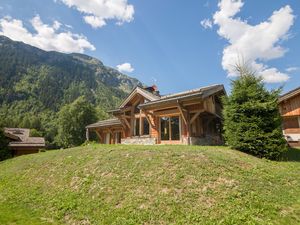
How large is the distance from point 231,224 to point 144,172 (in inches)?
151

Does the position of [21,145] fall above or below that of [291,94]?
below

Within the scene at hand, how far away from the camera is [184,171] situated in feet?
25.2

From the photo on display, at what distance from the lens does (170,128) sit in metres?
16.8

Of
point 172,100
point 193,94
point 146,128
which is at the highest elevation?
point 193,94

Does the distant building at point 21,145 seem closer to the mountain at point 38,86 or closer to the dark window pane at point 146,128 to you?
the dark window pane at point 146,128

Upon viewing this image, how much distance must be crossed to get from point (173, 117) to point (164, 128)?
130 cm

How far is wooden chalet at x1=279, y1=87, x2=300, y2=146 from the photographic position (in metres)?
18.2

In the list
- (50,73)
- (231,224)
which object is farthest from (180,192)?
(50,73)

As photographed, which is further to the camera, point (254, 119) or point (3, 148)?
point (3, 148)

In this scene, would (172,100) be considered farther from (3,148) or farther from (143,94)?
(3,148)

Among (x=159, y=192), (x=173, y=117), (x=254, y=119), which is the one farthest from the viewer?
(x=173, y=117)

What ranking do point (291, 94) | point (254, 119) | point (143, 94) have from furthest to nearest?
point (143, 94), point (291, 94), point (254, 119)

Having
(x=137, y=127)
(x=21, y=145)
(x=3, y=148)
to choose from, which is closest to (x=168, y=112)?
(x=137, y=127)

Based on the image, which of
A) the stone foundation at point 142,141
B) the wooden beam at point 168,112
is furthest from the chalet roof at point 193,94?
the stone foundation at point 142,141
